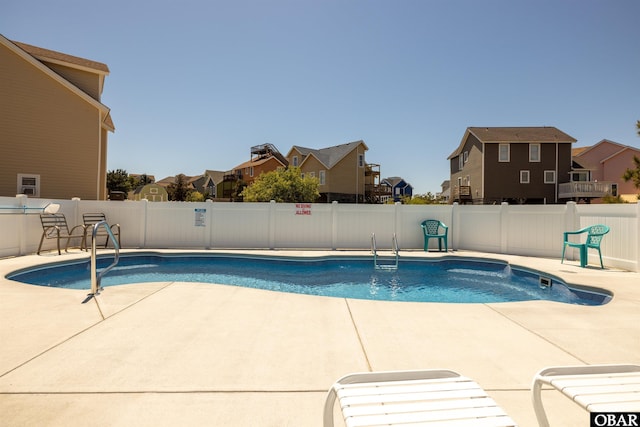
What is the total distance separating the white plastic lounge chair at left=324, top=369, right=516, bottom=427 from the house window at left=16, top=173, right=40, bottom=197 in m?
16.8

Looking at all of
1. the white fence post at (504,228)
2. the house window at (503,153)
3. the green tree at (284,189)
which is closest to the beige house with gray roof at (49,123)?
the green tree at (284,189)

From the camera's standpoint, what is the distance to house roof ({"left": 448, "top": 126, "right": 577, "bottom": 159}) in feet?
88.4

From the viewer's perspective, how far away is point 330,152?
3631 centimetres

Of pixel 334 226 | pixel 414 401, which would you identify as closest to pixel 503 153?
pixel 334 226

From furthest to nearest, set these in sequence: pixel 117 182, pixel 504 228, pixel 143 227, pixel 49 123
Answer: pixel 117 182, pixel 49 123, pixel 143 227, pixel 504 228

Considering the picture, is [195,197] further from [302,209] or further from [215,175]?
[302,209]

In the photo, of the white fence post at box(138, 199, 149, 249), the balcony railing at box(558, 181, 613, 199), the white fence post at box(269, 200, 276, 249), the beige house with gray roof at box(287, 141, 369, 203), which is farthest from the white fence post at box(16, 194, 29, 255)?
the balcony railing at box(558, 181, 613, 199)

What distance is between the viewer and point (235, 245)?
1179 centimetres

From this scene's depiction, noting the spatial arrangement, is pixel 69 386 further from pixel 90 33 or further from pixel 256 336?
pixel 90 33

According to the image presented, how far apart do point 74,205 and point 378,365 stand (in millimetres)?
12385

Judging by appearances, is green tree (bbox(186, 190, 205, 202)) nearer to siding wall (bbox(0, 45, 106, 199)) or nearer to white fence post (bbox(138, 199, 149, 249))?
siding wall (bbox(0, 45, 106, 199))

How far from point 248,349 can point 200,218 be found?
361 inches

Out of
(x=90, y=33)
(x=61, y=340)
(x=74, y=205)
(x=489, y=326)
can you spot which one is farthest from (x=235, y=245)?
(x=90, y=33)

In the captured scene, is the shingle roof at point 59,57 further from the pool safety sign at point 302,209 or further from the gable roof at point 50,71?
the pool safety sign at point 302,209
